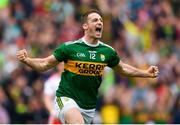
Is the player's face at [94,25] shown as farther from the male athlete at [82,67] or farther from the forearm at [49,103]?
the forearm at [49,103]

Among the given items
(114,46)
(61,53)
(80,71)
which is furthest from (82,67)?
(114,46)

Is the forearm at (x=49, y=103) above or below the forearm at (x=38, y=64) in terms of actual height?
below

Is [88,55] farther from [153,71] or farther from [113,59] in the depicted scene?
[153,71]

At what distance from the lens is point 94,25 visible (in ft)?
48.1

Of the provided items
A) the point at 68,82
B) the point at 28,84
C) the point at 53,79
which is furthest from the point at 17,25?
the point at 68,82

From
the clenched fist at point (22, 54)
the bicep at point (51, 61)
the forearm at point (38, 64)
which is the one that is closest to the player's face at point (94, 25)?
the bicep at point (51, 61)

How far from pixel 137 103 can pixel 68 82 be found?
8.03 metres

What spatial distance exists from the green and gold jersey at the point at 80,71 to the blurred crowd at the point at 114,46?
6.45 m

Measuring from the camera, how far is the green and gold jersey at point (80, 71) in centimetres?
1459

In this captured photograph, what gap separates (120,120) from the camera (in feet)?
73.1

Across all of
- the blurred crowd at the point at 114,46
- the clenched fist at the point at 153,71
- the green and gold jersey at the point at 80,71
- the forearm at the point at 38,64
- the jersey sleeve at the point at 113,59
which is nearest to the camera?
the forearm at the point at 38,64

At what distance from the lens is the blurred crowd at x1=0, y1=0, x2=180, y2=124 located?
852 inches

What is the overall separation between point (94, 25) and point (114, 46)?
9672 millimetres

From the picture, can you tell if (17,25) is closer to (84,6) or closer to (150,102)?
(84,6)
